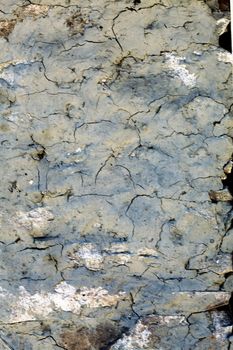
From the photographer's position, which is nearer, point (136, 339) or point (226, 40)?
point (226, 40)

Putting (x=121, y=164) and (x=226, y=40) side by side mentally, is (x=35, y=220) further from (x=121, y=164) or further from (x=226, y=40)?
(x=226, y=40)

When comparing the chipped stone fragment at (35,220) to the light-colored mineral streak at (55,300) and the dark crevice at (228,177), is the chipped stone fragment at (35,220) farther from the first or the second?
the dark crevice at (228,177)

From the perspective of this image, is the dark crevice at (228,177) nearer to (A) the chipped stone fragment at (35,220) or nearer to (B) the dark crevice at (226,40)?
(B) the dark crevice at (226,40)

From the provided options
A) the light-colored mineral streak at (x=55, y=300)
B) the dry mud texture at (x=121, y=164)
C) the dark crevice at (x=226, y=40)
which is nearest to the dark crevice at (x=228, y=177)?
the dry mud texture at (x=121, y=164)

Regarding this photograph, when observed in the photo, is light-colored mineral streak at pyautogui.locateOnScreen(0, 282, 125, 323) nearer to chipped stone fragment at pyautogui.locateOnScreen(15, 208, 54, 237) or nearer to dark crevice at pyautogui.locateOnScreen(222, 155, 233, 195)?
chipped stone fragment at pyautogui.locateOnScreen(15, 208, 54, 237)

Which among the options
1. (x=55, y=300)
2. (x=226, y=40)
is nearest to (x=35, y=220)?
(x=55, y=300)

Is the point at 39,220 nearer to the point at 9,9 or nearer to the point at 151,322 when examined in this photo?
the point at 151,322

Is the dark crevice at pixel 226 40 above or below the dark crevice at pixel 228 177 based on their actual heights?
above

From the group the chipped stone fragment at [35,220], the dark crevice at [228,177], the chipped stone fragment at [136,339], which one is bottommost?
the chipped stone fragment at [136,339]

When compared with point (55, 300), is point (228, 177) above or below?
above
